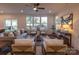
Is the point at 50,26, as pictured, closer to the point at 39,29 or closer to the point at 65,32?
the point at 39,29

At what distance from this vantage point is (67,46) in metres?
2.43

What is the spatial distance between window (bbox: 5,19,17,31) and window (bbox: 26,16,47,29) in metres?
0.24

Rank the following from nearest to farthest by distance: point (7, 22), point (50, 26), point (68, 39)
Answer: point (7, 22)
point (50, 26)
point (68, 39)

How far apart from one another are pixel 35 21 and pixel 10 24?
1.49 ft

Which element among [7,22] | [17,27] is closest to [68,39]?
[17,27]

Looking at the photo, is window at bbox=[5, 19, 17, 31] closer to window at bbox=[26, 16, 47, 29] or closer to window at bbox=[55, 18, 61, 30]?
window at bbox=[26, 16, 47, 29]

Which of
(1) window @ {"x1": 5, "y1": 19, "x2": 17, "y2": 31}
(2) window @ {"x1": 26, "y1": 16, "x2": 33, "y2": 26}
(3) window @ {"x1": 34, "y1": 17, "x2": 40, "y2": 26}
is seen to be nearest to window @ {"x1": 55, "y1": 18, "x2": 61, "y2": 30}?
(3) window @ {"x1": 34, "y1": 17, "x2": 40, "y2": 26}

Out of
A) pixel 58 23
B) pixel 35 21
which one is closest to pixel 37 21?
pixel 35 21

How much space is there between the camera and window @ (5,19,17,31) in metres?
2.19

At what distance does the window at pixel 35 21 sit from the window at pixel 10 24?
0.80 ft

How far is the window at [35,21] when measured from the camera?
2.25m

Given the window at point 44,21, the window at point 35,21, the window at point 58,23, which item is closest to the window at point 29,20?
the window at point 35,21

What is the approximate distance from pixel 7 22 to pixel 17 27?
216 mm

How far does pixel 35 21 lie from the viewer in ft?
7.59
